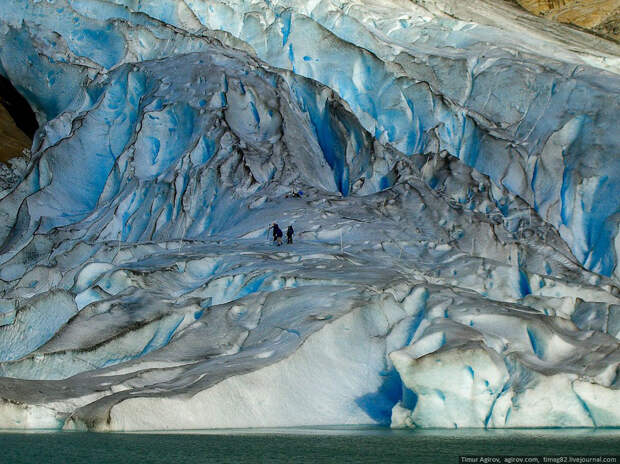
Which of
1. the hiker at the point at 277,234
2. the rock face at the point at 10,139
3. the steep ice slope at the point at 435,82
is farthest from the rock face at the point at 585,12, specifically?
the hiker at the point at 277,234

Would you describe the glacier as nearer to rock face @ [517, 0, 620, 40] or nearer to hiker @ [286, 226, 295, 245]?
hiker @ [286, 226, 295, 245]

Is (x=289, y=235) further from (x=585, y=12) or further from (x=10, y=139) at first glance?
(x=585, y=12)

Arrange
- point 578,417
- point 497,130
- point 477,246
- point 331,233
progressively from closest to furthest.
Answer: point 578,417, point 331,233, point 477,246, point 497,130

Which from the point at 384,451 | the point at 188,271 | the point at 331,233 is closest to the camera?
the point at 384,451

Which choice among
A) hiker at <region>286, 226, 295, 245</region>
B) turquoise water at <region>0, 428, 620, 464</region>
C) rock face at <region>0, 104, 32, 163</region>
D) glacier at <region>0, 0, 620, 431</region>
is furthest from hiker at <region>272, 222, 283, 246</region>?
rock face at <region>0, 104, 32, 163</region>

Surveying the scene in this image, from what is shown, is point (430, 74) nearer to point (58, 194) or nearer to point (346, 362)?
point (58, 194)

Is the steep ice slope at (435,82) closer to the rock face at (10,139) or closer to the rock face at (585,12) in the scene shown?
the rock face at (10,139)

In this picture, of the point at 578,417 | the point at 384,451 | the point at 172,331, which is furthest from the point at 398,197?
the point at 384,451

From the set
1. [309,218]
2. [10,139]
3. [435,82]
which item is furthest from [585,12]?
[309,218]
